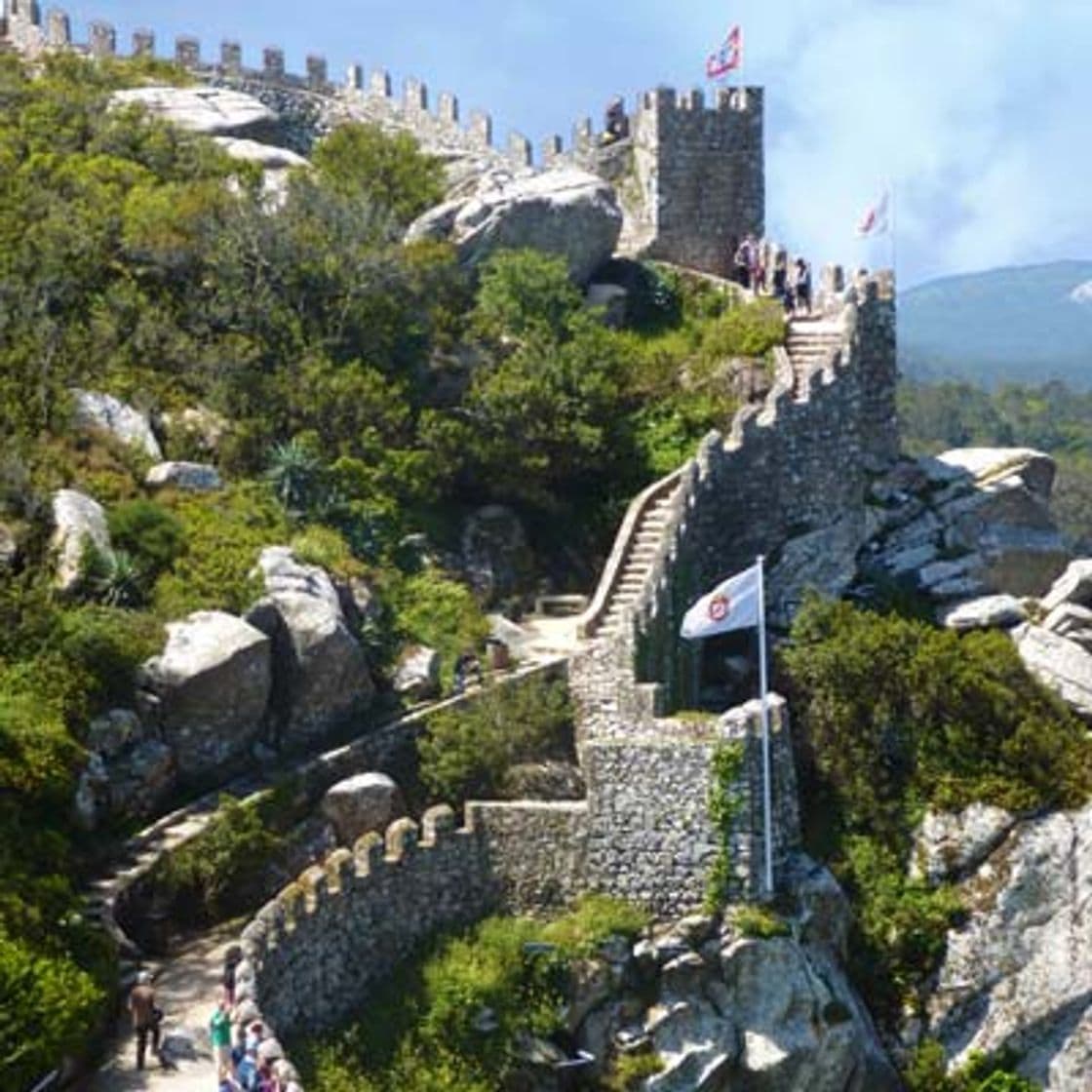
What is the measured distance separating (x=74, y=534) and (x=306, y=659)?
3475 mm

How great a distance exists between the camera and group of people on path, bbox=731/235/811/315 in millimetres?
41875

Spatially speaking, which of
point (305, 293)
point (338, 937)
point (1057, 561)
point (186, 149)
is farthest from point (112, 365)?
point (1057, 561)

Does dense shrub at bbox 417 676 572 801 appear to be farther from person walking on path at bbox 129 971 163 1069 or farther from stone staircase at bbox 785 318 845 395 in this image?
stone staircase at bbox 785 318 845 395

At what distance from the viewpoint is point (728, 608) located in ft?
97.7

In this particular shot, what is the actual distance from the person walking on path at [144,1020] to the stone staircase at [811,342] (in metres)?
17.5

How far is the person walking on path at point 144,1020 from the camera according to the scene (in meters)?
23.5

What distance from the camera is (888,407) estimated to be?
39.4 m

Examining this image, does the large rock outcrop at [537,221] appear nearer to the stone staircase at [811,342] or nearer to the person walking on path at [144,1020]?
the stone staircase at [811,342]

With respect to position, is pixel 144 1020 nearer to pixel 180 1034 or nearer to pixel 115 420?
pixel 180 1034

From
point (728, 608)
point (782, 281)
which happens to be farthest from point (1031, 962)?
point (782, 281)

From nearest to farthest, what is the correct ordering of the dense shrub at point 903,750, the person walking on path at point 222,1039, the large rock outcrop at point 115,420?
1. the person walking on path at point 222,1039
2. the dense shrub at point 903,750
3. the large rock outcrop at point 115,420

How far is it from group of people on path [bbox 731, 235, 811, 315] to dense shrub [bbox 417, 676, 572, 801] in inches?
492

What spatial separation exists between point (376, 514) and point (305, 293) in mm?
4886

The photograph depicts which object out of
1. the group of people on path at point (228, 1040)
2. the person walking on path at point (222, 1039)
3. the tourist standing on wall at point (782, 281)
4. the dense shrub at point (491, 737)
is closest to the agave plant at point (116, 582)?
the dense shrub at point (491, 737)
